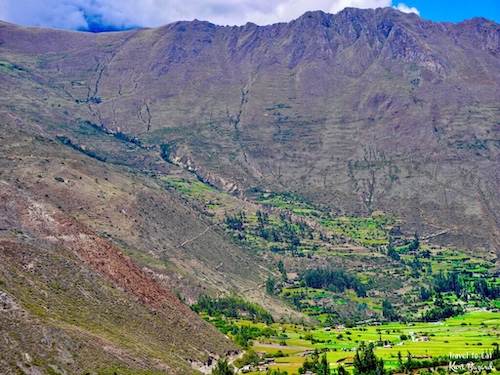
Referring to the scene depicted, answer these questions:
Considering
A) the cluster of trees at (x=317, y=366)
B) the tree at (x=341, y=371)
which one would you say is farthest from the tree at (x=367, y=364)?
the cluster of trees at (x=317, y=366)

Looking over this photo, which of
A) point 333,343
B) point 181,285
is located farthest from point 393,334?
point 181,285

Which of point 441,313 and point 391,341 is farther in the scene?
point 441,313

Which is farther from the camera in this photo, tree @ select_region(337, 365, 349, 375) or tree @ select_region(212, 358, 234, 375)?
tree @ select_region(212, 358, 234, 375)

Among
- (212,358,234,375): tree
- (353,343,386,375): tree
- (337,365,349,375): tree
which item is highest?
(353,343,386,375): tree

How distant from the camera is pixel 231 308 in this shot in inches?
6752

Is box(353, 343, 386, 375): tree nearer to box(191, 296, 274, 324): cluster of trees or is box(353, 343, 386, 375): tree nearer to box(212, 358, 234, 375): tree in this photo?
box(212, 358, 234, 375): tree

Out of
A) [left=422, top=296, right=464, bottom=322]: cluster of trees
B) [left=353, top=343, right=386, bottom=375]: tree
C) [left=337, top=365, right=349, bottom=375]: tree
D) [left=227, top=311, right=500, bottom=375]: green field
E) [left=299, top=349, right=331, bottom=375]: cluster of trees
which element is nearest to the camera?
[left=353, top=343, right=386, bottom=375]: tree

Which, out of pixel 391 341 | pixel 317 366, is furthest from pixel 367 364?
pixel 391 341

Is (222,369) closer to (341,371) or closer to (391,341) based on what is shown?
(341,371)

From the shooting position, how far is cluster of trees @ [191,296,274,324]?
16438 cm

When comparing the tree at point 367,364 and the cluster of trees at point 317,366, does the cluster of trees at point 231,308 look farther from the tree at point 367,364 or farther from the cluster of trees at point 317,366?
the tree at point 367,364

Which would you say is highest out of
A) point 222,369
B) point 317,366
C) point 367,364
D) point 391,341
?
point 367,364

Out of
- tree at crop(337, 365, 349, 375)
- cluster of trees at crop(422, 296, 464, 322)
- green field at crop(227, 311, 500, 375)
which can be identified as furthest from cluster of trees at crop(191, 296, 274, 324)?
tree at crop(337, 365, 349, 375)

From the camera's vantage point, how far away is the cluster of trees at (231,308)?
164m
